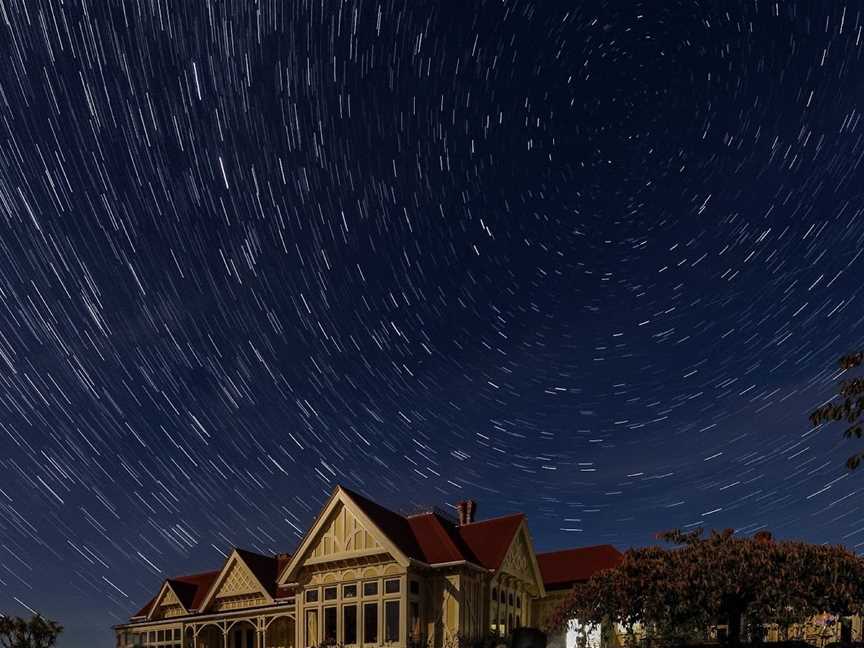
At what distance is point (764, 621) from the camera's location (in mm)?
28719

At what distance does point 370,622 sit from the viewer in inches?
1505

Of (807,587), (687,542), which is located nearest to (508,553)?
(687,542)

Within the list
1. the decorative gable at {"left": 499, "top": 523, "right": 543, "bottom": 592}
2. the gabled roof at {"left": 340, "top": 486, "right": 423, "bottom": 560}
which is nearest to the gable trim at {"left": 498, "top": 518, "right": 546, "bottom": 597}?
the decorative gable at {"left": 499, "top": 523, "right": 543, "bottom": 592}

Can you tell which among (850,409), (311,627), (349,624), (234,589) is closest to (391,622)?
(349,624)

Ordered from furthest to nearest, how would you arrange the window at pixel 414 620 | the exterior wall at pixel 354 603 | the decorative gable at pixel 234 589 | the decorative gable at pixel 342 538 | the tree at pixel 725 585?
the decorative gable at pixel 234 589
the decorative gable at pixel 342 538
the exterior wall at pixel 354 603
the window at pixel 414 620
the tree at pixel 725 585

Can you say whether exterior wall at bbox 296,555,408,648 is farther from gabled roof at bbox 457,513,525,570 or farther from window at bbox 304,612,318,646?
gabled roof at bbox 457,513,525,570

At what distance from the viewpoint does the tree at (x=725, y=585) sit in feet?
90.3

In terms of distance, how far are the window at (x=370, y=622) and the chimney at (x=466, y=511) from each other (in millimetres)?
10908

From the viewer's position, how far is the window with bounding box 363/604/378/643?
37781 millimetres

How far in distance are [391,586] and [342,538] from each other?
11.6ft

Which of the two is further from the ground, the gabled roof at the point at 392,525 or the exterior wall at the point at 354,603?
the gabled roof at the point at 392,525

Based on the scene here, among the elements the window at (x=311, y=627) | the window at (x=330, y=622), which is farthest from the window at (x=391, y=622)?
the window at (x=311, y=627)

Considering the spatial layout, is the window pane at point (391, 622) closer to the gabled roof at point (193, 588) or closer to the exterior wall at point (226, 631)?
the exterior wall at point (226, 631)

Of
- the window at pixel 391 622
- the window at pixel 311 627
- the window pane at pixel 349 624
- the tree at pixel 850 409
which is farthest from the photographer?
the window at pixel 311 627
